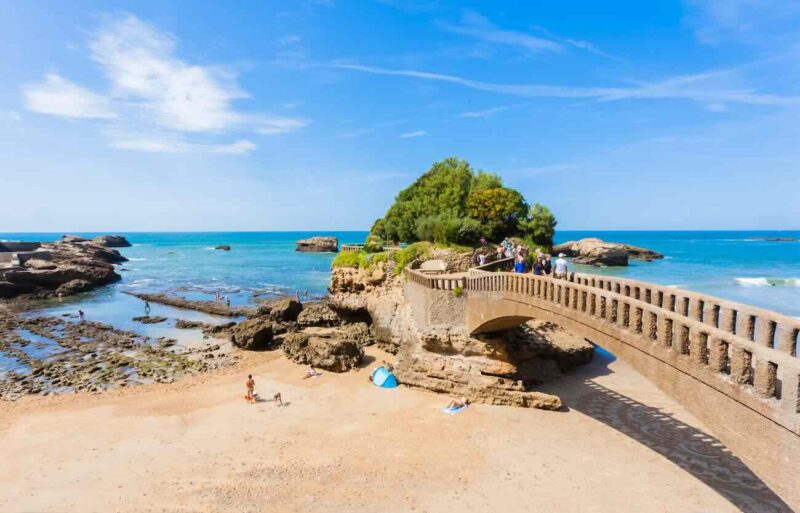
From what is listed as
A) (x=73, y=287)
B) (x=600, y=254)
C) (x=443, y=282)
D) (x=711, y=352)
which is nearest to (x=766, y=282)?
(x=600, y=254)

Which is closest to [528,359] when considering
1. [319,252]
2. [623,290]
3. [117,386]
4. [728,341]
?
[623,290]

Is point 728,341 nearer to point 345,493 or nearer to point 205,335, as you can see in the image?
point 345,493

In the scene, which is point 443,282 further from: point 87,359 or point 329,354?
point 87,359

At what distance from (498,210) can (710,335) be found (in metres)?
23.1

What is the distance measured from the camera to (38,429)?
694 inches

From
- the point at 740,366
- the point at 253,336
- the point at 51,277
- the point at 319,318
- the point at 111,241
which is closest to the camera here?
the point at 740,366

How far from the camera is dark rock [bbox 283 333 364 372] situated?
23.5m

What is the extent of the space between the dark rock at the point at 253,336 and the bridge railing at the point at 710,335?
21.5 meters

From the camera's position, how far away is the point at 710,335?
28.0ft

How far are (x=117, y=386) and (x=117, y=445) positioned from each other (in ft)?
28.0

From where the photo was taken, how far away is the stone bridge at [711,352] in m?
7.19

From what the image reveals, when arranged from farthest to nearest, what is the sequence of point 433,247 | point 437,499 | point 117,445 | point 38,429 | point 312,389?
point 433,247 → point 312,389 → point 38,429 → point 117,445 → point 437,499

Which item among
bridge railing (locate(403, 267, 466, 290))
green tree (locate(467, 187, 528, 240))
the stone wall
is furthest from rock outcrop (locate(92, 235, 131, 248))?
the stone wall

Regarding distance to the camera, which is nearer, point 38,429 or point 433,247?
point 38,429
